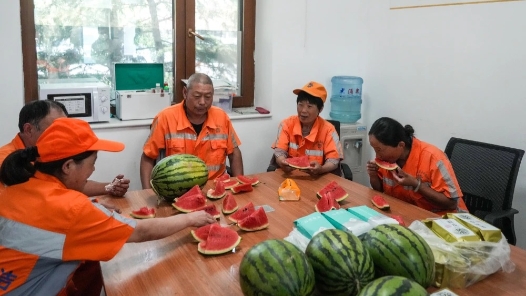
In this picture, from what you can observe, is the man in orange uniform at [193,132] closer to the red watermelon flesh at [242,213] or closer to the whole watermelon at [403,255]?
the red watermelon flesh at [242,213]

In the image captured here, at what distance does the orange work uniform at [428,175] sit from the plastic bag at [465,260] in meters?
0.92

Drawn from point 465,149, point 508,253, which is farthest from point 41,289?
point 465,149

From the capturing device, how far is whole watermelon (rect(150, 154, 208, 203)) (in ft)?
8.32

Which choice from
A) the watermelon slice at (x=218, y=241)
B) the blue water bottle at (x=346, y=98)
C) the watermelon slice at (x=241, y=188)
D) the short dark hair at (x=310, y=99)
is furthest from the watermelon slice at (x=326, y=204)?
the blue water bottle at (x=346, y=98)

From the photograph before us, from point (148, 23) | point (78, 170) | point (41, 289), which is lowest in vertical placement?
point (41, 289)

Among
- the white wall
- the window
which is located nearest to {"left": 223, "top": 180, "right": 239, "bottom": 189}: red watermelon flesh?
the white wall

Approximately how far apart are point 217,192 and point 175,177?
29 centimetres

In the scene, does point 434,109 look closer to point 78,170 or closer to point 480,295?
point 480,295

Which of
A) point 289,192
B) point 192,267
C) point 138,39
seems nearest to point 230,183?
point 289,192

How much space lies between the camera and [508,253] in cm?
182

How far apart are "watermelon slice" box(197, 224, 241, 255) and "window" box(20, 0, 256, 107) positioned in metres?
2.64

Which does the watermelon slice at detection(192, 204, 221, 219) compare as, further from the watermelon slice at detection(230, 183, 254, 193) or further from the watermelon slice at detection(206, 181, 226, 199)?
the watermelon slice at detection(230, 183, 254, 193)

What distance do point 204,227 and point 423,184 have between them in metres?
1.43

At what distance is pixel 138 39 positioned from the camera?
4.31 metres
